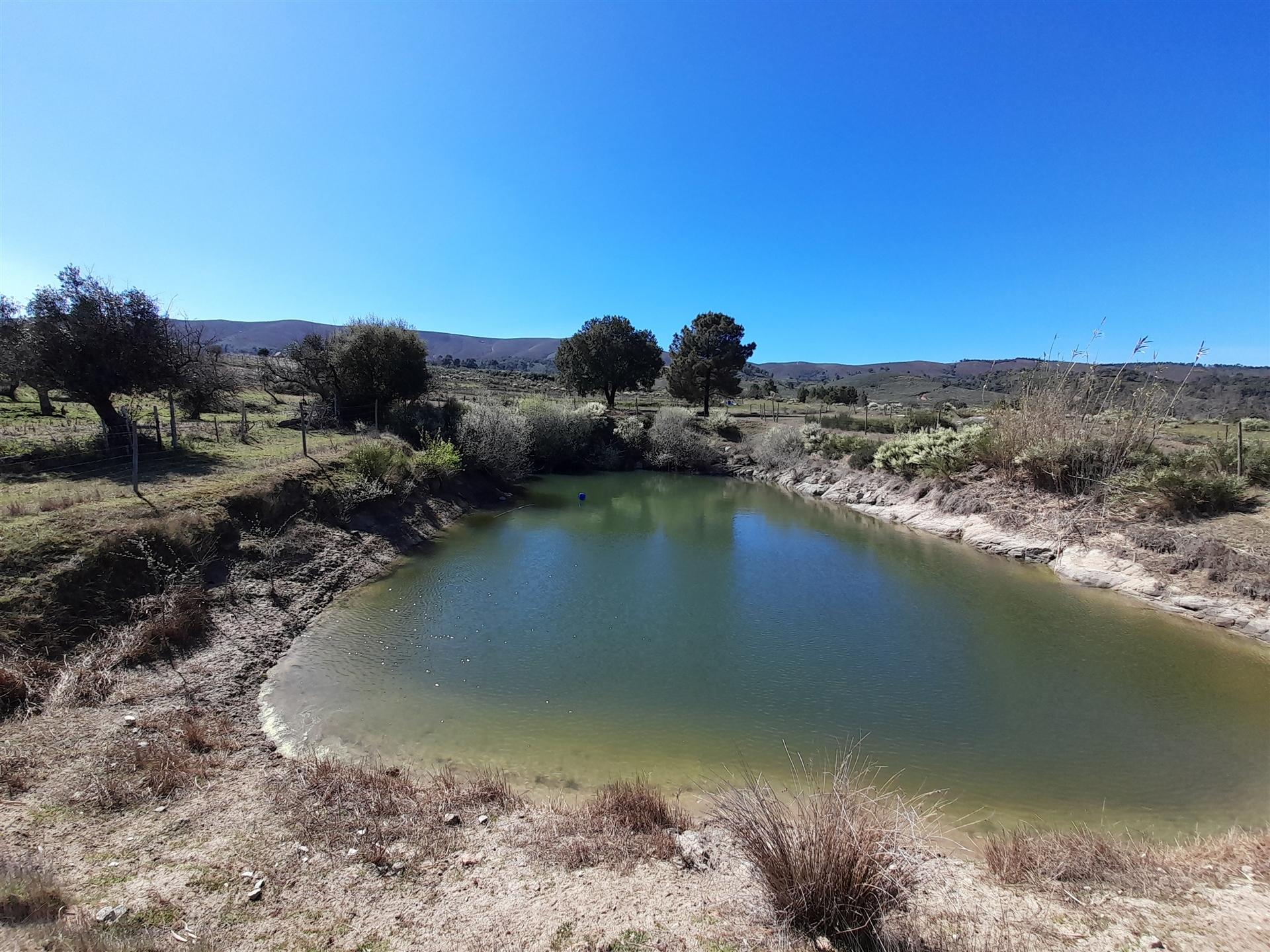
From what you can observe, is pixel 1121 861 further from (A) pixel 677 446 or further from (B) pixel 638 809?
(A) pixel 677 446

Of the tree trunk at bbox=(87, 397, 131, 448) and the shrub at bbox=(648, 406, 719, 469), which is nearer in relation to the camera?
the tree trunk at bbox=(87, 397, 131, 448)

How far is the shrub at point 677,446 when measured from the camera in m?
35.0

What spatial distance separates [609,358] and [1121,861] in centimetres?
4077

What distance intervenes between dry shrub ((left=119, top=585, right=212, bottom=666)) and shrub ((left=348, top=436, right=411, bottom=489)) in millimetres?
7590

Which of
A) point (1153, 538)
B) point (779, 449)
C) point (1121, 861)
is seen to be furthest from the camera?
point (779, 449)

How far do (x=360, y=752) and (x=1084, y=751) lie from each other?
9224 millimetres

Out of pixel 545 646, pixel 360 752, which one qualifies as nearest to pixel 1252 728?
pixel 545 646

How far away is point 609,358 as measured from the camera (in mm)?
43031

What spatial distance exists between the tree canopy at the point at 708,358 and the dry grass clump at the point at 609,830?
39267 millimetres

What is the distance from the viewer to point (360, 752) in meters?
6.77

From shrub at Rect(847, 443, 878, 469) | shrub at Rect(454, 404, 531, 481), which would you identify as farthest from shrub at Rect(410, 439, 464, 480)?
shrub at Rect(847, 443, 878, 469)

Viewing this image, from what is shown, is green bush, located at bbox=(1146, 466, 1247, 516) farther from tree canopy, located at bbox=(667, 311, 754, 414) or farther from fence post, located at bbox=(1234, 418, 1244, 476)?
tree canopy, located at bbox=(667, 311, 754, 414)

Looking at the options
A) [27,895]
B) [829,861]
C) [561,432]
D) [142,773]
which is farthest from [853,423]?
[27,895]

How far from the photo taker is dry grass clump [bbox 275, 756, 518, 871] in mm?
4480
